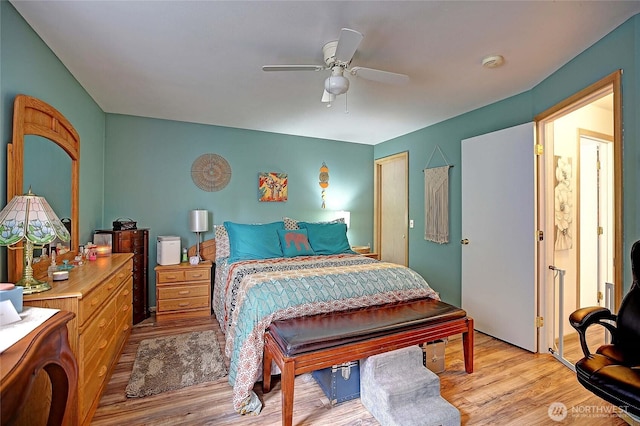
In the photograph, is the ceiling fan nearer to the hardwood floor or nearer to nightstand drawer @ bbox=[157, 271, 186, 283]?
the hardwood floor

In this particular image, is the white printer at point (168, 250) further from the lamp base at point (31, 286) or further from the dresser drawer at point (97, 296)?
the lamp base at point (31, 286)

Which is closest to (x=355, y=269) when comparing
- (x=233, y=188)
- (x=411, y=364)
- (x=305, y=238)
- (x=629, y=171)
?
(x=411, y=364)

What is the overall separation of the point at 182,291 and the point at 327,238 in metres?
1.82

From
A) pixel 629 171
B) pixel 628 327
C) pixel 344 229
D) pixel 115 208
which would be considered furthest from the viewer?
pixel 344 229

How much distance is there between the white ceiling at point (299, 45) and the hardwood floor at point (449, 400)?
2.41m

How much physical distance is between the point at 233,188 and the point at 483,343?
11.3 feet

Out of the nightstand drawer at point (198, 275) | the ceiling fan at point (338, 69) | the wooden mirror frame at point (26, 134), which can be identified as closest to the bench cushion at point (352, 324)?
the wooden mirror frame at point (26, 134)

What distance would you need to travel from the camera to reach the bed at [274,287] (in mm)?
2053

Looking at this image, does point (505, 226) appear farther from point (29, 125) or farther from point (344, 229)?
point (29, 125)

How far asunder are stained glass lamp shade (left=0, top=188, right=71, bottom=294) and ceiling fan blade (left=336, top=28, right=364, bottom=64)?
1.84 m

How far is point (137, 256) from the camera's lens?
11.1 feet

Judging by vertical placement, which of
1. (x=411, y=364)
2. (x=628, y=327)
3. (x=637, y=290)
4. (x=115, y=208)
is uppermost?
(x=115, y=208)

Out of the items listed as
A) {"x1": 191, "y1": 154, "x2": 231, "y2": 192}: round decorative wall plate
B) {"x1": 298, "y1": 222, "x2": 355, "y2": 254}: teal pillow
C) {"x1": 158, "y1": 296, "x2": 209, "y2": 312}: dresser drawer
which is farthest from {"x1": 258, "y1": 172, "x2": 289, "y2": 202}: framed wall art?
{"x1": 158, "y1": 296, "x2": 209, "y2": 312}: dresser drawer

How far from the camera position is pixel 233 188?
166 inches
